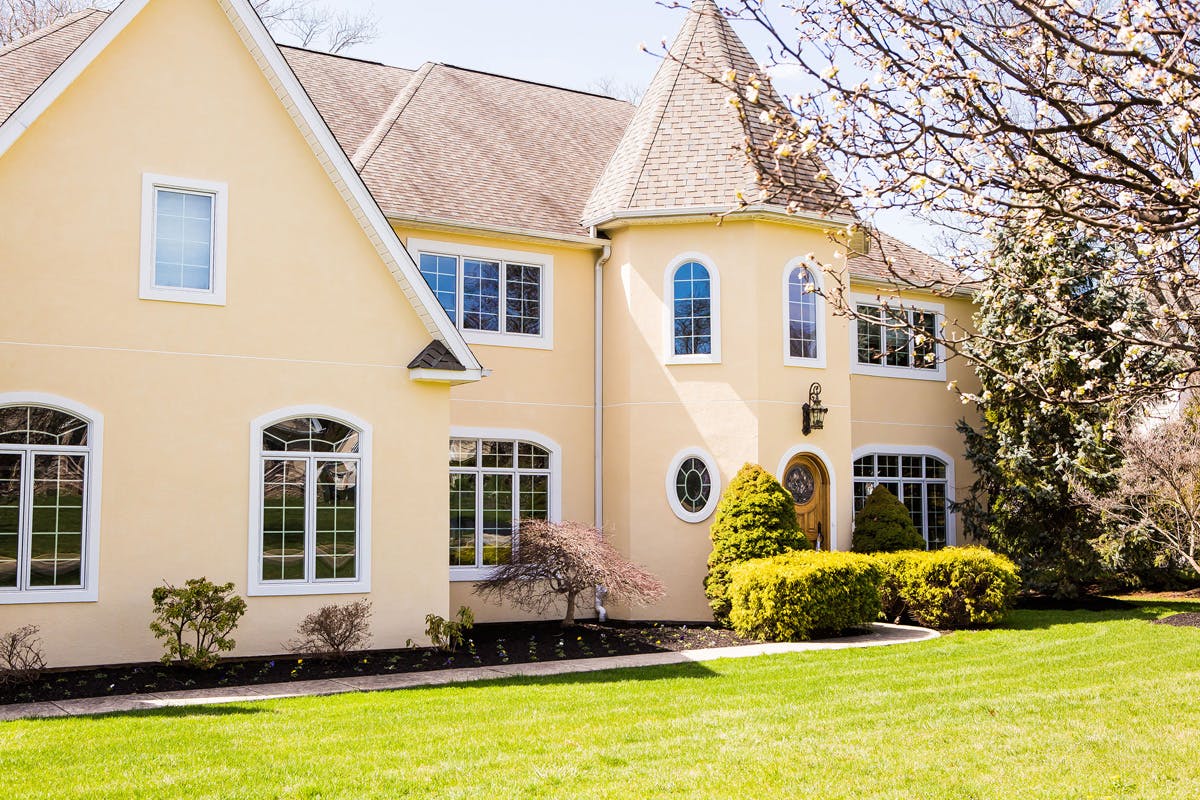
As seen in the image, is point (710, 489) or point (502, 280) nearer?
point (710, 489)

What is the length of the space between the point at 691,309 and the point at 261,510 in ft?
24.1

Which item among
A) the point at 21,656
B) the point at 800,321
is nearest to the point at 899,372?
the point at 800,321

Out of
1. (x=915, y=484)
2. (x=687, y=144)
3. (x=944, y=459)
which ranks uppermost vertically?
(x=687, y=144)

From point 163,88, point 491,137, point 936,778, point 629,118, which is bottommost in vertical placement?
point 936,778

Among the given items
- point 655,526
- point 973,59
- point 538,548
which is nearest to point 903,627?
point 655,526

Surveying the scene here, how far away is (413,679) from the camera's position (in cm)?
1182

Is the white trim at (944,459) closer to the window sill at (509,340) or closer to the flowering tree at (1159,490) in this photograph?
the flowering tree at (1159,490)

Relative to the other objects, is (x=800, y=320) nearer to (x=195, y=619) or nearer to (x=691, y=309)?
(x=691, y=309)

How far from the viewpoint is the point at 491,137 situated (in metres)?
20.0

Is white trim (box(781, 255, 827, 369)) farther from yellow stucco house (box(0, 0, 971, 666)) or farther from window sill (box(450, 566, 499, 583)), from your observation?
window sill (box(450, 566, 499, 583))

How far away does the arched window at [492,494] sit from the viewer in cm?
1666

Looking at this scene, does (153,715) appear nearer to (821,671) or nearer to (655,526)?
(821,671)

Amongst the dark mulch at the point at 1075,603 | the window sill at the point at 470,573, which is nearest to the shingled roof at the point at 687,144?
the window sill at the point at 470,573

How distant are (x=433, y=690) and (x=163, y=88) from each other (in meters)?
7.34
